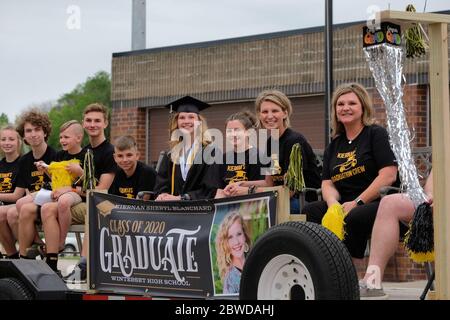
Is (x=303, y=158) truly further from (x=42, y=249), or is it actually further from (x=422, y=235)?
(x=42, y=249)

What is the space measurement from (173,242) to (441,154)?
2176 mm

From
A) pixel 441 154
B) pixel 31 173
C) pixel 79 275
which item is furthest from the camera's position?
pixel 31 173

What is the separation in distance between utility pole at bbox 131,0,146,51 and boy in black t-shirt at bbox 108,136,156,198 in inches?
486

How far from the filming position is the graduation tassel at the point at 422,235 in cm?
579

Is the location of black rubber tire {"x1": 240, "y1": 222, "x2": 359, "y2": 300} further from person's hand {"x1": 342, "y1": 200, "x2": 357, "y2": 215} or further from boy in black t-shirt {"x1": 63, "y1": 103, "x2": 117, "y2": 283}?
boy in black t-shirt {"x1": 63, "y1": 103, "x2": 117, "y2": 283}

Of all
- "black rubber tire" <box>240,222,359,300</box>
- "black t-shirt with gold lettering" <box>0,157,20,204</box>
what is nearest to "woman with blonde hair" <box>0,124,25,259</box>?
"black t-shirt with gold lettering" <box>0,157,20,204</box>

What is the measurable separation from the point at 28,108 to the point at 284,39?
760 cm

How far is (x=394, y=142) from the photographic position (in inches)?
235

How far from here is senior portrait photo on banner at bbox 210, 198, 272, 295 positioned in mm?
6156

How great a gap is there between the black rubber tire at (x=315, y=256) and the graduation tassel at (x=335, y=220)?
1028 mm

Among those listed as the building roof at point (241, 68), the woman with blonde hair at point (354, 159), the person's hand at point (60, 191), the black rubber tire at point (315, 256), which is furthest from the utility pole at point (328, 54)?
the black rubber tire at point (315, 256)

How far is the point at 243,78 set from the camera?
57.9 feet

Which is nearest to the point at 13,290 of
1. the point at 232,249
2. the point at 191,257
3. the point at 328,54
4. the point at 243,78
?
the point at 191,257
